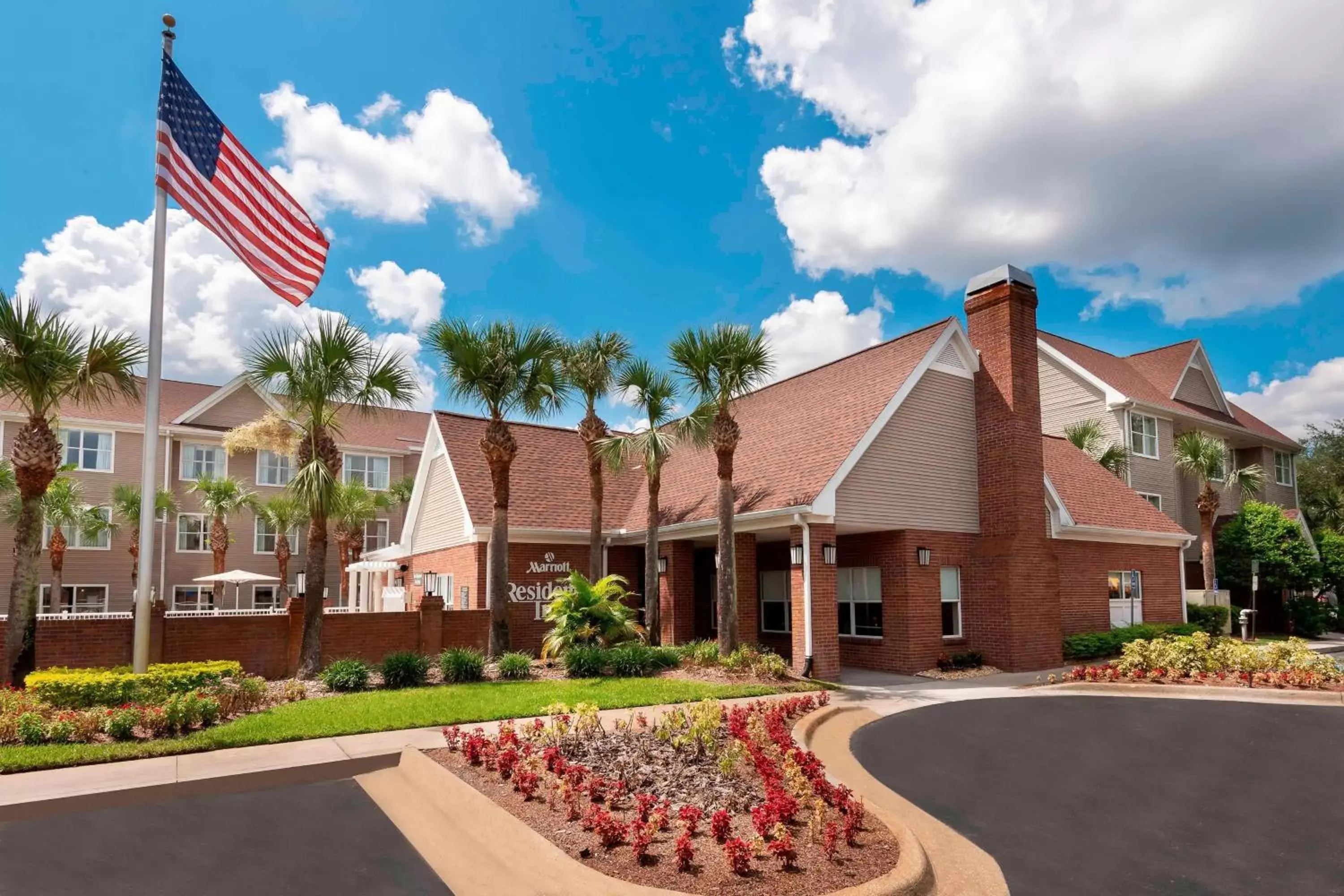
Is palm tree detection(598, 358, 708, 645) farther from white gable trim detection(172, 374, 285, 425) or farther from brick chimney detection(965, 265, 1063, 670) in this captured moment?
white gable trim detection(172, 374, 285, 425)

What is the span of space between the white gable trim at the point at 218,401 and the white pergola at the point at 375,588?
803 cm

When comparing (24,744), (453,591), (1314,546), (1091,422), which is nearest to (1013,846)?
(24,744)

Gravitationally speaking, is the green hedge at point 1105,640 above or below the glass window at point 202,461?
below

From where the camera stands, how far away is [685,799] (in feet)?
24.6

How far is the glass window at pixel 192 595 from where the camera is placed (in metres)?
34.2

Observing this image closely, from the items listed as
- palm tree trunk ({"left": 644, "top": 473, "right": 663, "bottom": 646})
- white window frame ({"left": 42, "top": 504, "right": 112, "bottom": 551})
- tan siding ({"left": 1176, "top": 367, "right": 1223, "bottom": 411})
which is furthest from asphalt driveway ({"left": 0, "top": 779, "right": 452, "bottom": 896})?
tan siding ({"left": 1176, "top": 367, "right": 1223, "bottom": 411})

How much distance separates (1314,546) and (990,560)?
20109 millimetres

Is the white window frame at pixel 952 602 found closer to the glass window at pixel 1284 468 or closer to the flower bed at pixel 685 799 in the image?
the flower bed at pixel 685 799

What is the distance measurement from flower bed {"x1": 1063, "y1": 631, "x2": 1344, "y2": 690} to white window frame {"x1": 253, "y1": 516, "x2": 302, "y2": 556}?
1265 inches

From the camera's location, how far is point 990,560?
1906 centimetres

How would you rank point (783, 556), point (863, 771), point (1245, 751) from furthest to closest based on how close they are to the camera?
point (783, 556) < point (1245, 751) < point (863, 771)

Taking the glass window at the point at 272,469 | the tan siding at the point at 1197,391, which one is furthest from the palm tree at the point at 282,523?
the tan siding at the point at 1197,391

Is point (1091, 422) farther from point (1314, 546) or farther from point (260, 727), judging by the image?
point (260, 727)

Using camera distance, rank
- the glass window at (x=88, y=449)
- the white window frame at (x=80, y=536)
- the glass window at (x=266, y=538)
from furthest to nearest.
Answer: the glass window at (x=266, y=538), the glass window at (x=88, y=449), the white window frame at (x=80, y=536)
